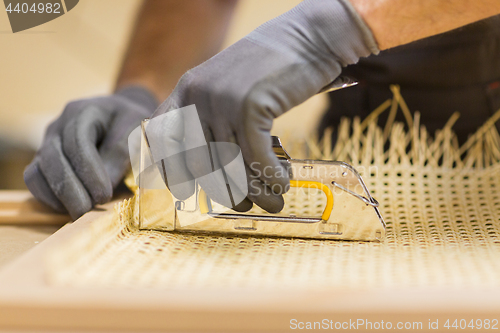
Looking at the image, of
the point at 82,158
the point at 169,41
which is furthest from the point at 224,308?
the point at 169,41

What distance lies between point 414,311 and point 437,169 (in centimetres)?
49

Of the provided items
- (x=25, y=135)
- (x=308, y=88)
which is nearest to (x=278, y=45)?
(x=308, y=88)

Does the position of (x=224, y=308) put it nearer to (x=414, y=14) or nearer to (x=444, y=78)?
(x=414, y=14)

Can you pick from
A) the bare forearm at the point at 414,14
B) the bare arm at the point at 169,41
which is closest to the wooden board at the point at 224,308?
the bare forearm at the point at 414,14

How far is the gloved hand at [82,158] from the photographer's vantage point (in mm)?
611

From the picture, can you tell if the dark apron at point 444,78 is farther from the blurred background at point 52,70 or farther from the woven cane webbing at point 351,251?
the blurred background at point 52,70

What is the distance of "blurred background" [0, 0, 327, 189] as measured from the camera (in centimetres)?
134

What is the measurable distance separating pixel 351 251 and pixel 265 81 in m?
0.23

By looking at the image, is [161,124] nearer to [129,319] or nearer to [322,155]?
[129,319]

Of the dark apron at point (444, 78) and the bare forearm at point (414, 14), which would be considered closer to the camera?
the bare forearm at point (414, 14)

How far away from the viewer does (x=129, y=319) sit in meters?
0.33

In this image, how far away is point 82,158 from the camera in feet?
2.07

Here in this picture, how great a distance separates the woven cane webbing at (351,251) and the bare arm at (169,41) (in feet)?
1.90

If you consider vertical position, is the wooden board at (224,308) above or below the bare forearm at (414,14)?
below
